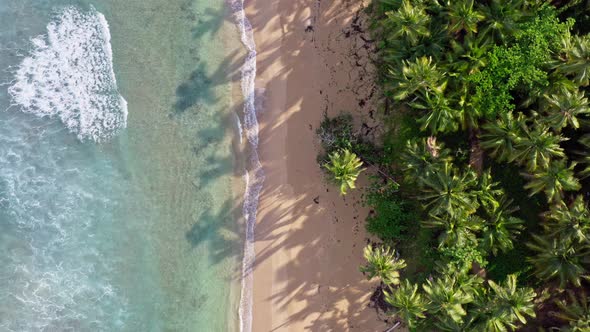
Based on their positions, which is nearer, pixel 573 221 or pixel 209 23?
pixel 573 221

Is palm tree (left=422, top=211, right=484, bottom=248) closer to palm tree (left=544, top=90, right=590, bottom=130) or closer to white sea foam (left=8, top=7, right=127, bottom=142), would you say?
palm tree (left=544, top=90, right=590, bottom=130)

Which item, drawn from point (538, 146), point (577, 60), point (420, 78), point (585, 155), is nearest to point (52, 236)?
point (420, 78)

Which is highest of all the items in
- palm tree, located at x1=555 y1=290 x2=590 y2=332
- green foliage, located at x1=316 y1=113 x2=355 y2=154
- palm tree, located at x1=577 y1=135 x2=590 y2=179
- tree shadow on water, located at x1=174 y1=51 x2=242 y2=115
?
tree shadow on water, located at x1=174 y1=51 x2=242 y2=115

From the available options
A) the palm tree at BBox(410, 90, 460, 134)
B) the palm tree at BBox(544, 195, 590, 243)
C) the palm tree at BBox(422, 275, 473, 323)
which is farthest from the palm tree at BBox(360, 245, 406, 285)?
the palm tree at BBox(544, 195, 590, 243)

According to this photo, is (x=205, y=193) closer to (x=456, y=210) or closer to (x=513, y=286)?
(x=456, y=210)

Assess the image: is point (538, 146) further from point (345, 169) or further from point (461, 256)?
point (345, 169)

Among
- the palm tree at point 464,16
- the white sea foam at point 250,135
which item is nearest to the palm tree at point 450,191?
the palm tree at point 464,16
